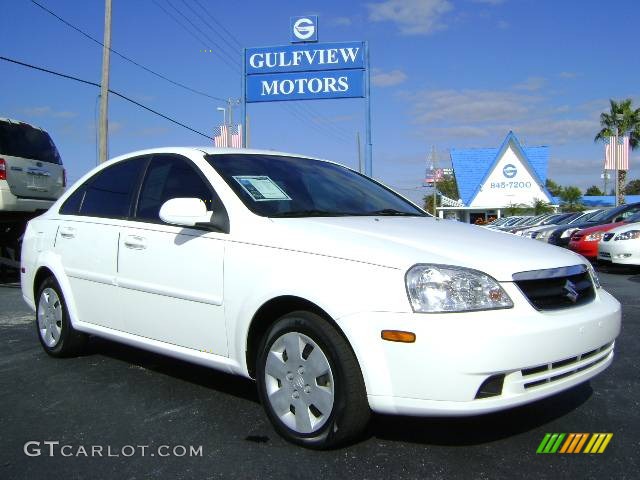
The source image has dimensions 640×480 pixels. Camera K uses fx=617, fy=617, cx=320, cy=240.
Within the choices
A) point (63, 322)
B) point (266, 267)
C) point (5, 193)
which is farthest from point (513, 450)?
point (5, 193)

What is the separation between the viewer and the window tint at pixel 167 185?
12.9 feet

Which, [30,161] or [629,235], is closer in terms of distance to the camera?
[30,161]

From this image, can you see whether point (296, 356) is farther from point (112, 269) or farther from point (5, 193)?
point (5, 193)

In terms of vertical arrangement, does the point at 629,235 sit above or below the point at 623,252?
above

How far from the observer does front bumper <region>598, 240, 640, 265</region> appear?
34.6 ft

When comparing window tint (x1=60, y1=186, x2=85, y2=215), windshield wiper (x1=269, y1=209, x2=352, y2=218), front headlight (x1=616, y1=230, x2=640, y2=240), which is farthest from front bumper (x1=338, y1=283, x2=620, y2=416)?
front headlight (x1=616, y1=230, x2=640, y2=240)

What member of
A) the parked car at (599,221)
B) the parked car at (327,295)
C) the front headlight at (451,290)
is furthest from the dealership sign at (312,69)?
the front headlight at (451,290)

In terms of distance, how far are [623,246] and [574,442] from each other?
338 inches

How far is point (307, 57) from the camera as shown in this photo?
17.5 meters

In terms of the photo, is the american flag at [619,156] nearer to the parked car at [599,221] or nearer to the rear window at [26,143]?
the parked car at [599,221]

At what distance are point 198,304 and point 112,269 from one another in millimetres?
957

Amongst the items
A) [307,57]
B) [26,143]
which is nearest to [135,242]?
[26,143]

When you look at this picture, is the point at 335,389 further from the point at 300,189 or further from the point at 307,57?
the point at 307,57

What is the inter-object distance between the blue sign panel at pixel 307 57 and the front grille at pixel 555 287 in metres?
15.1
